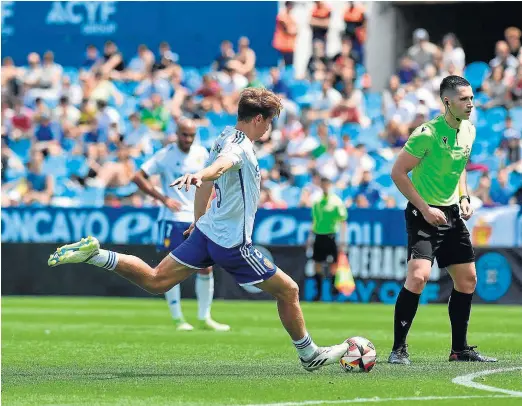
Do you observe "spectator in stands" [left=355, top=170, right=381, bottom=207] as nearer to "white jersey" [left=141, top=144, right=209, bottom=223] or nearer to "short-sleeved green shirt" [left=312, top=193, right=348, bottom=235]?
"short-sleeved green shirt" [left=312, top=193, right=348, bottom=235]

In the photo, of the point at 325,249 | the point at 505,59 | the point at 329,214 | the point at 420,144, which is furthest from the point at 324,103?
the point at 420,144

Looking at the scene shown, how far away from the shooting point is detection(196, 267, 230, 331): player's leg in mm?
14562

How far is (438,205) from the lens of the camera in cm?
1032

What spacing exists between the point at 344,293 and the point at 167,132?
7470mm

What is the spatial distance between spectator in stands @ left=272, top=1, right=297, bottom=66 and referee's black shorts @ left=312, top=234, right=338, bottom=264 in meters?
7.54

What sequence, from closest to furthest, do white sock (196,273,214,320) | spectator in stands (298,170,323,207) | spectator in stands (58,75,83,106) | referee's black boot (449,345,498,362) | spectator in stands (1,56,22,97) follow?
1. referee's black boot (449,345,498,362)
2. white sock (196,273,214,320)
3. spectator in stands (298,170,323,207)
4. spectator in stands (58,75,83,106)
5. spectator in stands (1,56,22,97)

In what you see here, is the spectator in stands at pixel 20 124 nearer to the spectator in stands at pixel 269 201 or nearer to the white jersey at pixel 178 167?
the spectator in stands at pixel 269 201

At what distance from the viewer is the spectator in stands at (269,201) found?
75.4 feet

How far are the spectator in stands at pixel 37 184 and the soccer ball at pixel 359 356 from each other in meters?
16.2

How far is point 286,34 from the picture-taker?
28031 millimetres

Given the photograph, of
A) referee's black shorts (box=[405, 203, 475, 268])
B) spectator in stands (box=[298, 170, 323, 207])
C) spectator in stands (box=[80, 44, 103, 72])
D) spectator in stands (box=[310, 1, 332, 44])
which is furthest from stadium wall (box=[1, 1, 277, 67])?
referee's black shorts (box=[405, 203, 475, 268])

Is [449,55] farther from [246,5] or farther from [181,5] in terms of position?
[181,5]

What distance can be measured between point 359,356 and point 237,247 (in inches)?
51.9

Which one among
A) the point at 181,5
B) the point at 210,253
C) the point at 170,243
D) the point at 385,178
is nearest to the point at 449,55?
the point at 385,178
